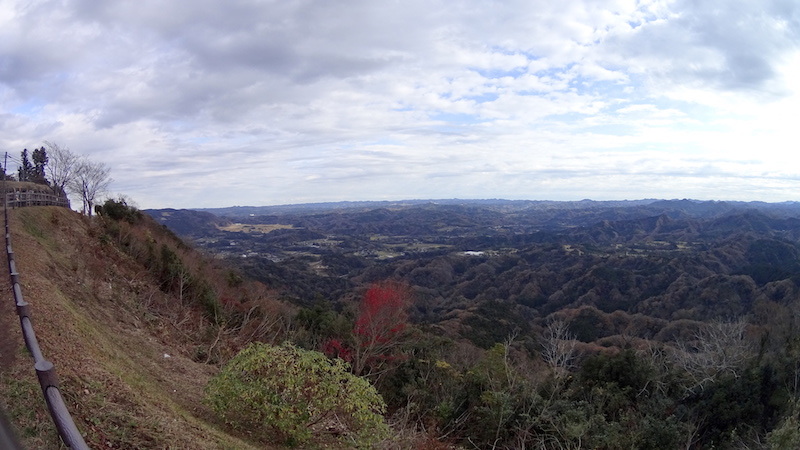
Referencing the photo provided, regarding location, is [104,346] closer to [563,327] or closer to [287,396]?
[287,396]

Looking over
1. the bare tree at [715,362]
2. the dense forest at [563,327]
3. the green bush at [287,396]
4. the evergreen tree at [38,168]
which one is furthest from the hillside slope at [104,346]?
the evergreen tree at [38,168]

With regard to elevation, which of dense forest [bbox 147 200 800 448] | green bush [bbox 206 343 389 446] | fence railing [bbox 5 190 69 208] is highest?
fence railing [bbox 5 190 69 208]

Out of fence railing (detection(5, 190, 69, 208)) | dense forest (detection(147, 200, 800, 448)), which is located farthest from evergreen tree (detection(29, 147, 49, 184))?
fence railing (detection(5, 190, 69, 208))

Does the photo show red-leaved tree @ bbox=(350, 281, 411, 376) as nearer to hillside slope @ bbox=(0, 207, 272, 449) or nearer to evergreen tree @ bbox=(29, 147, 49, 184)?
hillside slope @ bbox=(0, 207, 272, 449)

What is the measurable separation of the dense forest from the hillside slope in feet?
17.5

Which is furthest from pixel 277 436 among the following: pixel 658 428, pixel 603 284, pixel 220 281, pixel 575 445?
pixel 603 284

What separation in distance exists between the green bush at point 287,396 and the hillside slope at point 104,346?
46cm

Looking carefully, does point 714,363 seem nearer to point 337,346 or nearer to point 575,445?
point 575,445

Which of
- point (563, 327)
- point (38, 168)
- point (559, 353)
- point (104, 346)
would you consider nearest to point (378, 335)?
point (559, 353)

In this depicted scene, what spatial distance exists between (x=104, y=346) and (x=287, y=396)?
358cm

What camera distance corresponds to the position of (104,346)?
7.85 metres

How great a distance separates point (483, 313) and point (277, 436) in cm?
4430

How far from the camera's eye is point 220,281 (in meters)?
24.9

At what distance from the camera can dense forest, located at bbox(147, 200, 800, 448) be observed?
1368 cm
